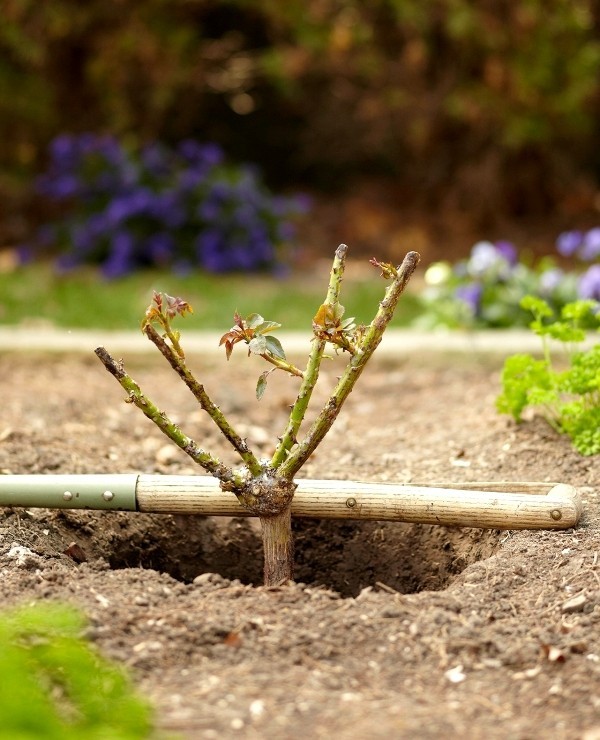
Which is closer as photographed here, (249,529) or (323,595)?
(323,595)

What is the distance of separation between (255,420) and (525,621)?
5.88ft

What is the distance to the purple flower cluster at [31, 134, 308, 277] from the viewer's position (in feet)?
22.0

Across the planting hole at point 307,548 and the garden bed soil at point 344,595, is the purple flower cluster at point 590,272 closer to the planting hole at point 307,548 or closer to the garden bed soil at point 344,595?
the garden bed soil at point 344,595

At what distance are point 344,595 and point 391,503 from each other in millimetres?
333

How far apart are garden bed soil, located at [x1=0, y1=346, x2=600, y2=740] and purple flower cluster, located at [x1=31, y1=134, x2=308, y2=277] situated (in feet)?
10.4

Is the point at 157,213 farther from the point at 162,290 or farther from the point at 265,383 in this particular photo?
the point at 265,383

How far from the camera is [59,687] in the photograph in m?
1.85

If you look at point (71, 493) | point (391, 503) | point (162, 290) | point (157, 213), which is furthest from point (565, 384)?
point (157, 213)

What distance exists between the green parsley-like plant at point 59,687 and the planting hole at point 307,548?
68cm

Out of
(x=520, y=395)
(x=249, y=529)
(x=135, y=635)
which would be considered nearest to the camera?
(x=135, y=635)

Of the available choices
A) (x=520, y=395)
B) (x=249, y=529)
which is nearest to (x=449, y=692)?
(x=249, y=529)

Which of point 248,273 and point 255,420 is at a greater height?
point 248,273

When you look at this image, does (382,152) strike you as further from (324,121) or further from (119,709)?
(119,709)

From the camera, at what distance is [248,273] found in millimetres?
6762
